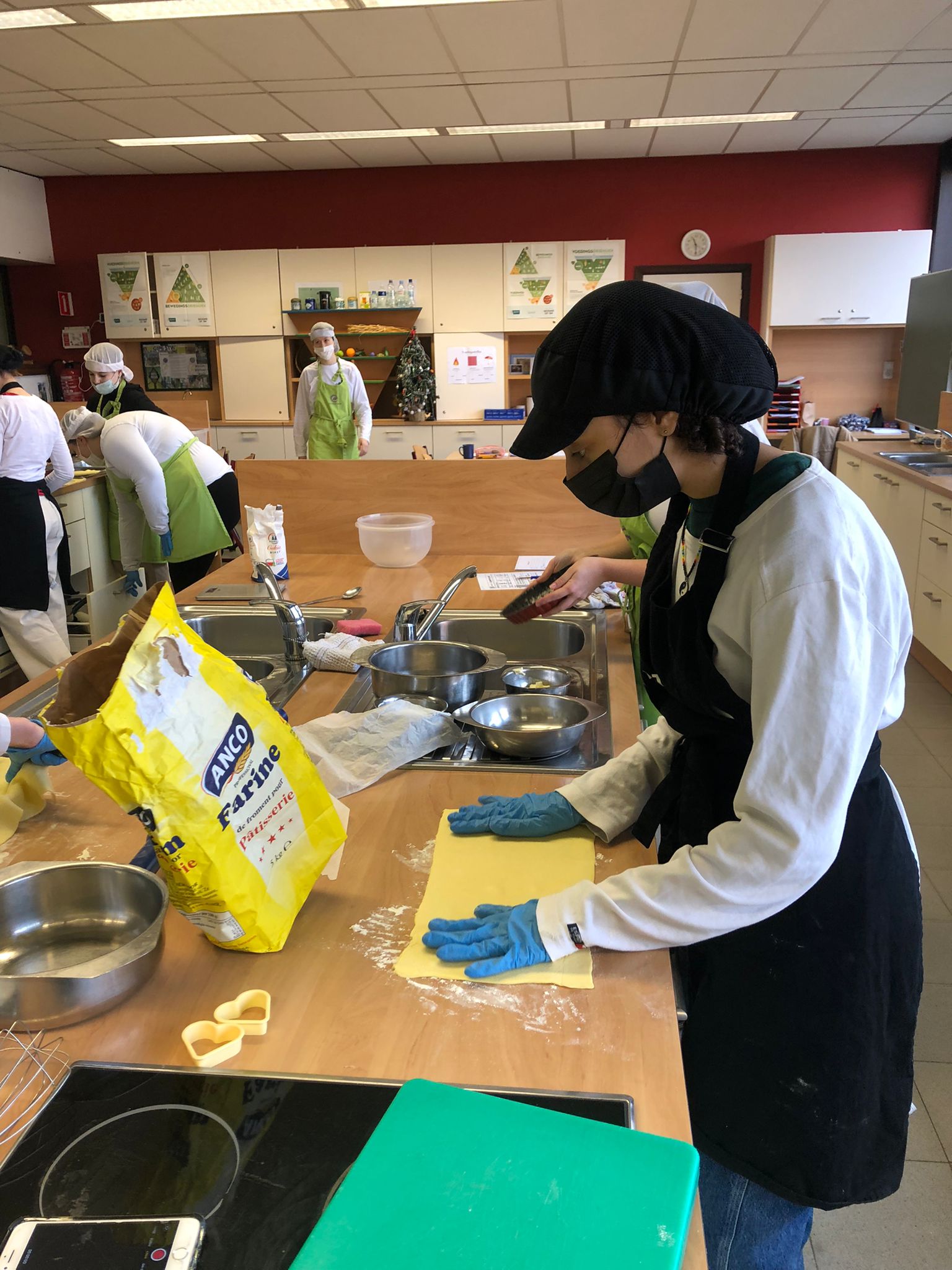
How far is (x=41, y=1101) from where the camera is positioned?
0.81 m

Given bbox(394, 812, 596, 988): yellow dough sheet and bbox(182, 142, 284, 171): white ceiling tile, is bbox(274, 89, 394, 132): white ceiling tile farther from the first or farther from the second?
bbox(394, 812, 596, 988): yellow dough sheet

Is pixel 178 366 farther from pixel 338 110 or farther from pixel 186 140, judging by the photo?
pixel 338 110

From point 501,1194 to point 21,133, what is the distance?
701 cm

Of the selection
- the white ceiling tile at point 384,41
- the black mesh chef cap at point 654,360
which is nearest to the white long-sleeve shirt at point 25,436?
the white ceiling tile at point 384,41

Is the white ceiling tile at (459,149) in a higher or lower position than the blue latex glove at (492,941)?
higher

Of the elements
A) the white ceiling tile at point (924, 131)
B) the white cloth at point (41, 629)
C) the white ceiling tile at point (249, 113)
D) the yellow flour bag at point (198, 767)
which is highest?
the white ceiling tile at point (924, 131)

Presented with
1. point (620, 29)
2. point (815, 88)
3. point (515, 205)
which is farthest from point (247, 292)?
point (815, 88)

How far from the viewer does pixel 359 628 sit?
2.19 metres

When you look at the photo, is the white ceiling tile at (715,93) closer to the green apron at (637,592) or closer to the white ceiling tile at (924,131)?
the white ceiling tile at (924,131)

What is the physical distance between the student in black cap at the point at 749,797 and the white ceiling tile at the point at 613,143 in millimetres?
5822

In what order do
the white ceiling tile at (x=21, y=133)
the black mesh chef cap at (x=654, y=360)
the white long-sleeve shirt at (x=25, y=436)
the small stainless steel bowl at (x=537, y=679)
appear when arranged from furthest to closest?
1. the white ceiling tile at (x=21, y=133)
2. the white long-sleeve shirt at (x=25, y=436)
3. the small stainless steel bowl at (x=537, y=679)
4. the black mesh chef cap at (x=654, y=360)

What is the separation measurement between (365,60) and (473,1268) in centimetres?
514

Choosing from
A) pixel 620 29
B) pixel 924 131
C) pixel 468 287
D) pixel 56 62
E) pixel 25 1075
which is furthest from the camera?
pixel 468 287

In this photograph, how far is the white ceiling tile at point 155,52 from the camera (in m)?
4.16
